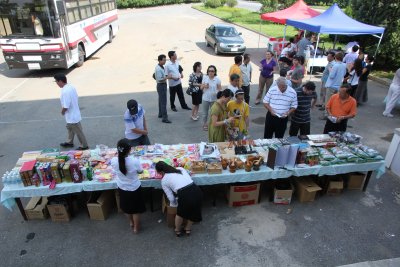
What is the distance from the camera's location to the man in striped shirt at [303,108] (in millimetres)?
6242

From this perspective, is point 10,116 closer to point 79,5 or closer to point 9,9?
point 9,9

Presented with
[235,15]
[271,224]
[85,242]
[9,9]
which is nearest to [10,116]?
[9,9]

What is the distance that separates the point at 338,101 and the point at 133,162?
4.65 metres

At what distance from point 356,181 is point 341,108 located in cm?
159

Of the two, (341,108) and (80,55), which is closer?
(341,108)

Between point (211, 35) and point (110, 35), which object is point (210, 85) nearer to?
point (211, 35)

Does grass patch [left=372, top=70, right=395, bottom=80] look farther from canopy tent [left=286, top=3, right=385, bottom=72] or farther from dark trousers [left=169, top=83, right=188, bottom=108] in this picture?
dark trousers [left=169, top=83, right=188, bottom=108]

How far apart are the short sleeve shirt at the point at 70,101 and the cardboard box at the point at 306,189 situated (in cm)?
519

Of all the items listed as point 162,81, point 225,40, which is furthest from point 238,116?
point 225,40

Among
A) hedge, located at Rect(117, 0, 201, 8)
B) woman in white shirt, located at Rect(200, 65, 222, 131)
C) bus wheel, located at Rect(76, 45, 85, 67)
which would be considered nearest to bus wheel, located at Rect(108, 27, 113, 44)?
bus wheel, located at Rect(76, 45, 85, 67)

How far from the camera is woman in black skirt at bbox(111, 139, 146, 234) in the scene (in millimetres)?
4180

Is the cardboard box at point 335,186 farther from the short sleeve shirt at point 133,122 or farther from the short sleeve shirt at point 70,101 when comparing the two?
the short sleeve shirt at point 70,101

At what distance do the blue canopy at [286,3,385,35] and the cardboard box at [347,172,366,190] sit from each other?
25.4 ft

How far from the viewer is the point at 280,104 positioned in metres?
6.24
